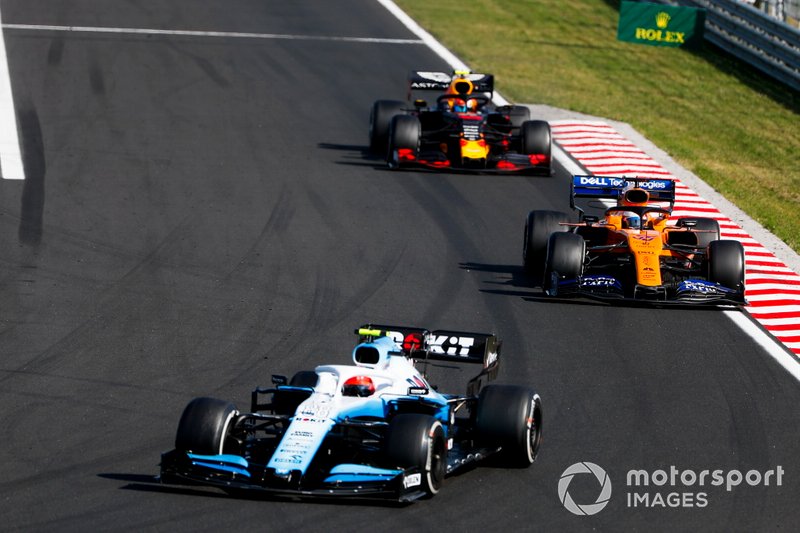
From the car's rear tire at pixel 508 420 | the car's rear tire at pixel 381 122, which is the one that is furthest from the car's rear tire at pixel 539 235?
the car's rear tire at pixel 381 122

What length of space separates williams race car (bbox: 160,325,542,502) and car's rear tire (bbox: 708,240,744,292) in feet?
20.5

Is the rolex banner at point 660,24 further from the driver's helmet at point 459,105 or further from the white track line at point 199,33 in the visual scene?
the driver's helmet at point 459,105

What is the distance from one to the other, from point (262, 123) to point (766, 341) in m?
13.8

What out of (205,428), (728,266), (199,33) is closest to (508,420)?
(205,428)

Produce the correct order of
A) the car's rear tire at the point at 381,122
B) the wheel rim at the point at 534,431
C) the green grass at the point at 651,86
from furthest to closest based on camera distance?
the green grass at the point at 651,86, the car's rear tire at the point at 381,122, the wheel rim at the point at 534,431

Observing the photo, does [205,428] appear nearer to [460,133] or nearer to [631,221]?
[631,221]

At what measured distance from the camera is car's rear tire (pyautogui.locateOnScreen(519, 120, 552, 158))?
25125mm

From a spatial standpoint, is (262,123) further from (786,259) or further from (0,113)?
(786,259)

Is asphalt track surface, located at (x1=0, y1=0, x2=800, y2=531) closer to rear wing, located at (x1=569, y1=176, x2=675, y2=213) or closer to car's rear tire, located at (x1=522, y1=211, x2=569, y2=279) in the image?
car's rear tire, located at (x1=522, y1=211, x2=569, y2=279)

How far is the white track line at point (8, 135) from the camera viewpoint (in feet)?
79.2

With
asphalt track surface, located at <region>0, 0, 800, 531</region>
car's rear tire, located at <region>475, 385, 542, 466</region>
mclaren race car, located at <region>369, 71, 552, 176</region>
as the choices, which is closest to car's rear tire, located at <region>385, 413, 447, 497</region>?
asphalt track surface, located at <region>0, 0, 800, 531</region>

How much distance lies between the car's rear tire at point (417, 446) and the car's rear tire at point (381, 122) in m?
15.1

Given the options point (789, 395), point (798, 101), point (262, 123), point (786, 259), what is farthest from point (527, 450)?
point (798, 101)

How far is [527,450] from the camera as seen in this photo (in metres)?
12.5
